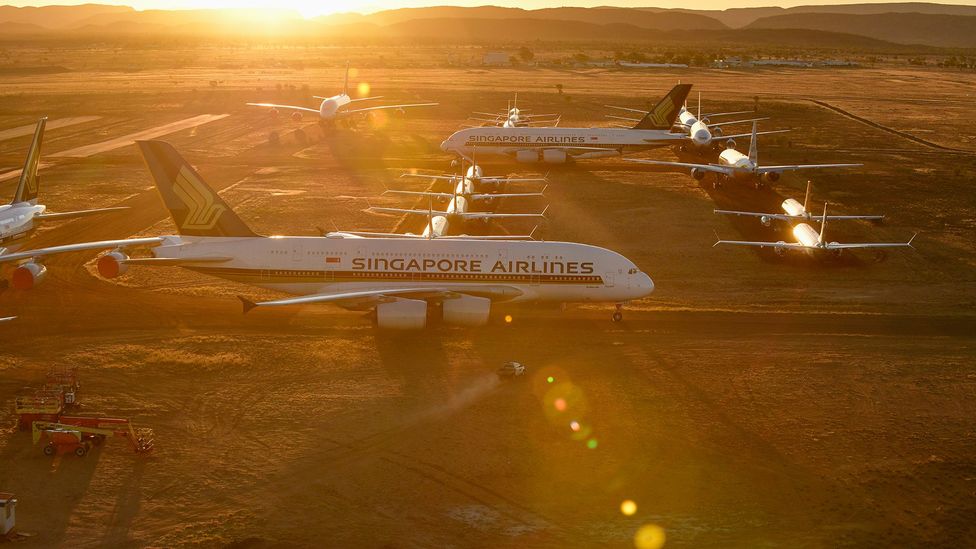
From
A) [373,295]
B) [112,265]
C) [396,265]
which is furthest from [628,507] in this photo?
[112,265]

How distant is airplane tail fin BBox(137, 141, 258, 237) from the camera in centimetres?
4172

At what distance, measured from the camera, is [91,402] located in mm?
33969

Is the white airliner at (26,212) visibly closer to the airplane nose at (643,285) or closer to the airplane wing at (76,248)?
the airplane wing at (76,248)

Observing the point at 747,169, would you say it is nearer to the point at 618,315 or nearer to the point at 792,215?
the point at 792,215

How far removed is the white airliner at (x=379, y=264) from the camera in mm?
42250

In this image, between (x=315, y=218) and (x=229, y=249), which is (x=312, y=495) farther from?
(x=315, y=218)

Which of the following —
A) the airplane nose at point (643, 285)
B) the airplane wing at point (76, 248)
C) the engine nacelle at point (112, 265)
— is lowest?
the airplane nose at point (643, 285)

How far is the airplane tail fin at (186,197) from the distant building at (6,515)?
65.0 ft

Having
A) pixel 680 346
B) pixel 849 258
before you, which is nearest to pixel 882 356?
pixel 680 346

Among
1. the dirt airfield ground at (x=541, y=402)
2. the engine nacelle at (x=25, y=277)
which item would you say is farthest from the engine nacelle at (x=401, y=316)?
the engine nacelle at (x=25, y=277)

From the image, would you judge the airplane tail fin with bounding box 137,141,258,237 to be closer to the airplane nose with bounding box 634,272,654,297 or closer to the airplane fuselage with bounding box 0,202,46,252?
the airplane fuselage with bounding box 0,202,46,252

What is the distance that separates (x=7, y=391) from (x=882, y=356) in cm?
3866

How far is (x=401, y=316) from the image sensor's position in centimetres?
4116

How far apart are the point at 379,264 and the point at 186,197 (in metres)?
10.1
